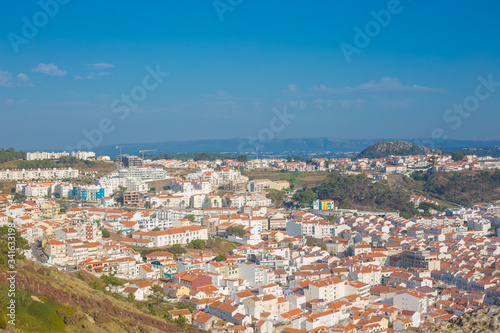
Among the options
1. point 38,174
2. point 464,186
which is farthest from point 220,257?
point 464,186

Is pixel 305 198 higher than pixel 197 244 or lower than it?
higher

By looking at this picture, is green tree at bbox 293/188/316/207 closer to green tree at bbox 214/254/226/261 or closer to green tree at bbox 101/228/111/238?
green tree at bbox 214/254/226/261

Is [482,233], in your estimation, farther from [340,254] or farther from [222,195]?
[222,195]

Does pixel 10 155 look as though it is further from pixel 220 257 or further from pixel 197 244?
pixel 220 257

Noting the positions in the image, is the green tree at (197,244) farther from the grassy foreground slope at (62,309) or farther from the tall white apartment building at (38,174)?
the tall white apartment building at (38,174)

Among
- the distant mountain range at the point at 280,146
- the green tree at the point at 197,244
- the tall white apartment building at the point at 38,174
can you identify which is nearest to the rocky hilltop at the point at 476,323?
the green tree at the point at 197,244

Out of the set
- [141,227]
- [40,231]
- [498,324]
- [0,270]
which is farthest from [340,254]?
[498,324]

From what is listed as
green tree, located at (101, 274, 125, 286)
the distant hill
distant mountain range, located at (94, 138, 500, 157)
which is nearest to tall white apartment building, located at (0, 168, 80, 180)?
green tree, located at (101, 274, 125, 286)
